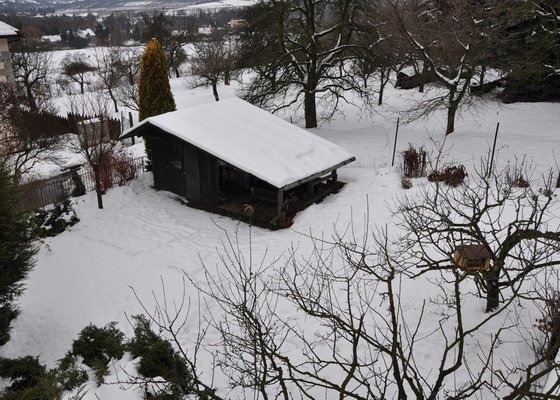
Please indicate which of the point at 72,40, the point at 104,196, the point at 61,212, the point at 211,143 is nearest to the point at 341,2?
the point at 211,143

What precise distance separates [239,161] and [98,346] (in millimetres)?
6554

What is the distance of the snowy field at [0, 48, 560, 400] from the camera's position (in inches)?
377

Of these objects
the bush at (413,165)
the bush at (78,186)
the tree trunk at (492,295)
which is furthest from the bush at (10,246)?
the bush at (413,165)

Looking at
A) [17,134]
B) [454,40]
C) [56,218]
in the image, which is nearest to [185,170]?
[56,218]

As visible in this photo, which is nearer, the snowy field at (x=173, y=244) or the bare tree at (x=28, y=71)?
the snowy field at (x=173, y=244)

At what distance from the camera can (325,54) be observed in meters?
21.9

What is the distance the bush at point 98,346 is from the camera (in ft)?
28.9

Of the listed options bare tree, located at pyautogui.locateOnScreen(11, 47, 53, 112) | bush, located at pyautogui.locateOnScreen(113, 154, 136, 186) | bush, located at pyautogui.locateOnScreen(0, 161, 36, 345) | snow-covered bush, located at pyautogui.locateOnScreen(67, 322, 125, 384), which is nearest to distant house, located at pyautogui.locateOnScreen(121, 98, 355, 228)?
bush, located at pyautogui.locateOnScreen(113, 154, 136, 186)

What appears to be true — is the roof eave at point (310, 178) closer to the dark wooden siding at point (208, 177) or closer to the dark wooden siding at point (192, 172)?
the dark wooden siding at point (208, 177)

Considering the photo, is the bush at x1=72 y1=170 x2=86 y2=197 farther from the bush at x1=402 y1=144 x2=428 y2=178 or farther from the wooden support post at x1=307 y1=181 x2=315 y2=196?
the bush at x1=402 y1=144 x2=428 y2=178

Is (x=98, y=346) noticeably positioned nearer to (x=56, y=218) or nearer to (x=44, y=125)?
(x=56, y=218)

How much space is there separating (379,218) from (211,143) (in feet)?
18.3

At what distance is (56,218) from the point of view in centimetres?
1407

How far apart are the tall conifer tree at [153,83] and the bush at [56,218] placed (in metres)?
4.24
